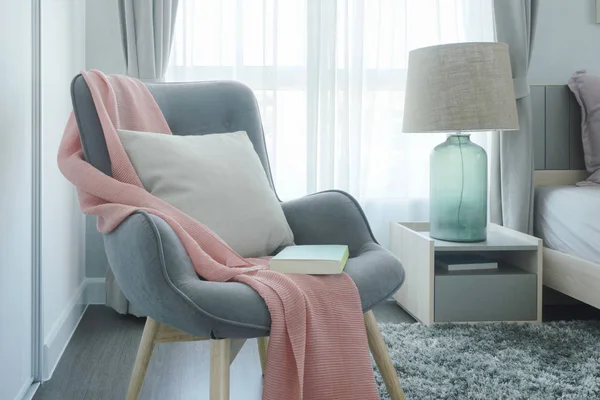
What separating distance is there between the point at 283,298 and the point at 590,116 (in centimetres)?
200

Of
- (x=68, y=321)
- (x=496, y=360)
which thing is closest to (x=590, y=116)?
(x=496, y=360)

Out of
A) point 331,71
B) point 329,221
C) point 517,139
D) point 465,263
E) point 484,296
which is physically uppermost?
point 331,71

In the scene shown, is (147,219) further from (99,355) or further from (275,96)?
(275,96)

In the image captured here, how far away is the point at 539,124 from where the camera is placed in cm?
286

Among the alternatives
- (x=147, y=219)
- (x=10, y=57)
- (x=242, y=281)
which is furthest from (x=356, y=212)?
(x=10, y=57)

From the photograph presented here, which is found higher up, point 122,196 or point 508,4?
point 508,4

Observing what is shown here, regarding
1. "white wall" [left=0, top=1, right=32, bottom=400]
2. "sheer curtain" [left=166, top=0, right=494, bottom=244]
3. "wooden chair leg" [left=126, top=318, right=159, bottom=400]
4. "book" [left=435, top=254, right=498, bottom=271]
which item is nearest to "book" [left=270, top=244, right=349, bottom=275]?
"wooden chair leg" [left=126, top=318, right=159, bottom=400]

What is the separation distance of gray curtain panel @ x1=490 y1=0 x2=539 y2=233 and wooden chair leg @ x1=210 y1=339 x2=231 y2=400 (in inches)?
68.9

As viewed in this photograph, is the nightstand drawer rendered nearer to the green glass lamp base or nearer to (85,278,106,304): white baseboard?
the green glass lamp base

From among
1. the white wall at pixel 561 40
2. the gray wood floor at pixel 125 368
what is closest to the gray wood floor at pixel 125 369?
the gray wood floor at pixel 125 368

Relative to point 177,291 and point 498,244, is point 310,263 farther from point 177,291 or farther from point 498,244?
point 498,244

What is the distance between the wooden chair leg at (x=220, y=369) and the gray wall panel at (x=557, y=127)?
2.08 meters

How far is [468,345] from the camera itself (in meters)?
2.11

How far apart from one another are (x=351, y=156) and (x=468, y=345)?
3.36ft
